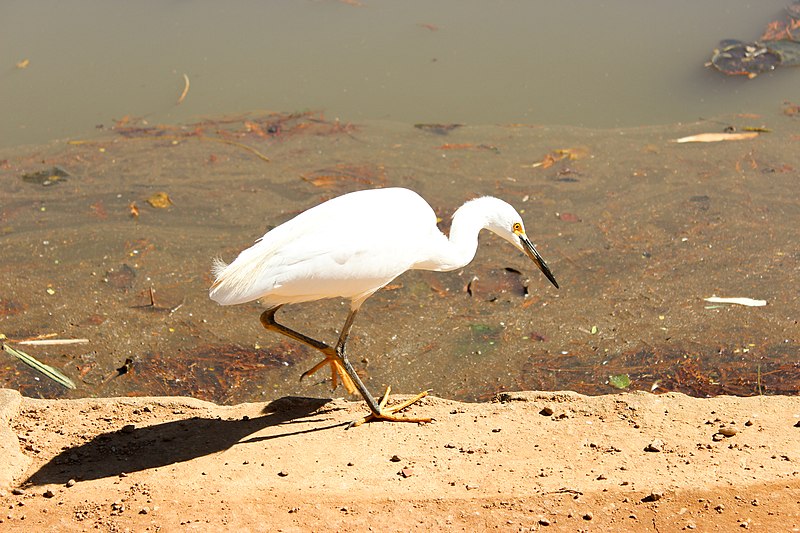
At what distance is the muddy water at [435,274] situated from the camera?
18.6 ft

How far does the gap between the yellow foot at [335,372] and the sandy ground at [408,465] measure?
0.18 meters

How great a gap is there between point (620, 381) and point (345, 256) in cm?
209

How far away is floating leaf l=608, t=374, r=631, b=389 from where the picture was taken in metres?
5.44

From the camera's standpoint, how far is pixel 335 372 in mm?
5492

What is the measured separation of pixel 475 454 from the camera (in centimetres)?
436

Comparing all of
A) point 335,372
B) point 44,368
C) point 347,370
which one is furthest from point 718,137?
point 44,368

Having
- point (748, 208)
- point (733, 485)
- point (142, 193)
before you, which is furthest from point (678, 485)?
point (142, 193)

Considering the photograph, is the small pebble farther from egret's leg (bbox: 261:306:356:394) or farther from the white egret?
egret's leg (bbox: 261:306:356:394)

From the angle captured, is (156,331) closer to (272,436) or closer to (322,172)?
(272,436)

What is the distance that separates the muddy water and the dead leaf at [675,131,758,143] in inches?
5.9

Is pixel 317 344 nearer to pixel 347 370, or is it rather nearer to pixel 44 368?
pixel 347 370

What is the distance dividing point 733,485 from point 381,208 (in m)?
2.42

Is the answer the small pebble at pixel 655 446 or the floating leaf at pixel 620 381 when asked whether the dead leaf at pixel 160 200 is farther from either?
the small pebble at pixel 655 446

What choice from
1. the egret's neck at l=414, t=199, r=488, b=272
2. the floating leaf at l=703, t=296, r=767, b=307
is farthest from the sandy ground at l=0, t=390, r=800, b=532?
the floating leaf at l=703, t=296, r=767, b=307
